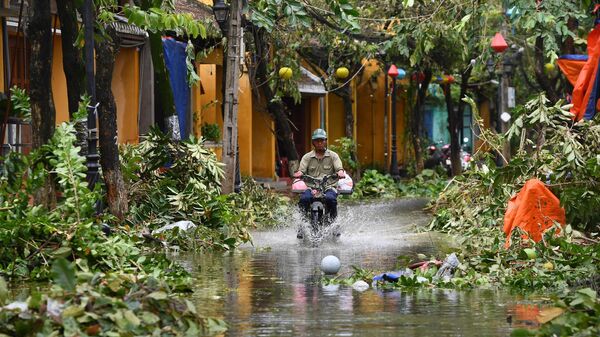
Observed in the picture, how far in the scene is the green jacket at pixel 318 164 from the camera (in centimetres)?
1981

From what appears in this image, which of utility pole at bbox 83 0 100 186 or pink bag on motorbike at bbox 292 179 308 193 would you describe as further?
pink bag on motorbike at bbox 292 179 308 193

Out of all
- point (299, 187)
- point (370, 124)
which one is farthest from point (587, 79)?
point (370, 124)

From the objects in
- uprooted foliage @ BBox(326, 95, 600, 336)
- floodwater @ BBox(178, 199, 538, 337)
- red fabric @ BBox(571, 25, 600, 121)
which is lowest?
floodwater @ BBox(178, 199, 538, 337)

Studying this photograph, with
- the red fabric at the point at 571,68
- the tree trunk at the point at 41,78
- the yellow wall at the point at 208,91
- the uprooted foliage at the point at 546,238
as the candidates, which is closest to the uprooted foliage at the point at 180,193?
the tree trunk at the point at 41,78

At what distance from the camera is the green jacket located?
19.8 m

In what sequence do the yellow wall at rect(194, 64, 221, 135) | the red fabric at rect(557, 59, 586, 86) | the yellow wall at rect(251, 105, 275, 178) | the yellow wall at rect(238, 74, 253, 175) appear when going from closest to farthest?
the red fabric at rect(557, 59, 586, 86) → the yellow wall at rect(194, 64, 221, 135) → the yellow wall at rect(238, 74, 253, 175) → the yellow wall at rect(251, 105, 275, 178)

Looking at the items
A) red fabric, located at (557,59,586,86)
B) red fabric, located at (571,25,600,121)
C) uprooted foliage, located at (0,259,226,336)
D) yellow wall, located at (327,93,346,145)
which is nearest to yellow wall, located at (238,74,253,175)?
yellow wall, located at (327,93,346,145)

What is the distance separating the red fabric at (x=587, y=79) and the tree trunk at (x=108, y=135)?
21.1 feet

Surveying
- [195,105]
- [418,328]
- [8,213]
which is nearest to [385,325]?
[418,328]

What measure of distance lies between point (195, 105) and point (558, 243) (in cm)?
1890

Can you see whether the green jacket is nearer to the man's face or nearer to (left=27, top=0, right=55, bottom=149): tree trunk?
the man's face

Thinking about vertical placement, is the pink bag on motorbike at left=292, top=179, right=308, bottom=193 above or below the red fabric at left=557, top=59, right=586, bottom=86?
below

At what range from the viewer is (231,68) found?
21.5 meters

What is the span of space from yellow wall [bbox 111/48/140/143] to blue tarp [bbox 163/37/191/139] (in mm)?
847
